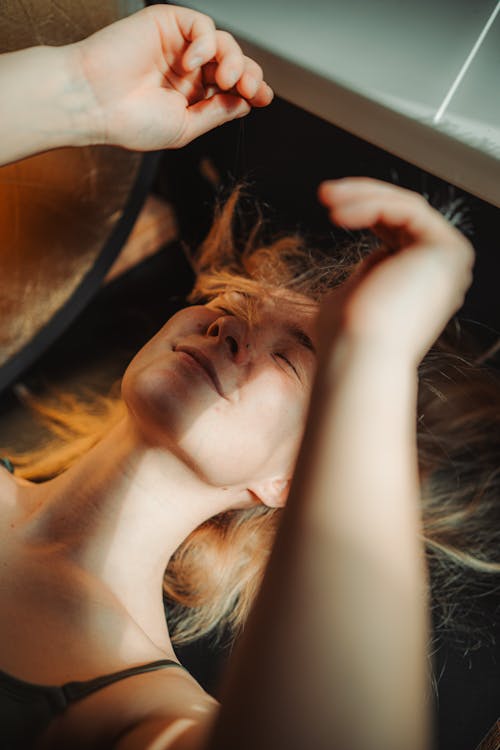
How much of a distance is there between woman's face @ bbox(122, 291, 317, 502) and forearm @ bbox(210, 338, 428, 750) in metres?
0.32

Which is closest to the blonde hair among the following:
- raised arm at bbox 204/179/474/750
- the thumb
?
the thumb

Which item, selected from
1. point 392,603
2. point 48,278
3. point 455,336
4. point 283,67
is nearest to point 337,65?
point 283,67

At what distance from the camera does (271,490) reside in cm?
80

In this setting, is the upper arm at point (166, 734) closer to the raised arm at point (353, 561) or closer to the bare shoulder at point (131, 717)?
the bare shoulder at point (131, 717)

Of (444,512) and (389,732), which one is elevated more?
(389,732)

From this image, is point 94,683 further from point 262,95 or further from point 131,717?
point 262,95

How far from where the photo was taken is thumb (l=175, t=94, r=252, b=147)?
0.71 m

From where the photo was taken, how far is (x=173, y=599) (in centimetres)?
102

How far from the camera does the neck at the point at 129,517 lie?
785 millimetres

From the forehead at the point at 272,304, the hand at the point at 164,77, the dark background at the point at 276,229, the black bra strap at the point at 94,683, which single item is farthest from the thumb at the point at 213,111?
the black bra strap at the point at 94,683

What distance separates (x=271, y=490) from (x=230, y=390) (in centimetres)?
18

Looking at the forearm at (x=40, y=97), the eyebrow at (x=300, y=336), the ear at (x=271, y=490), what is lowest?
the ear at (x=271, y=490)

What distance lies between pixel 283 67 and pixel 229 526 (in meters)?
0.74

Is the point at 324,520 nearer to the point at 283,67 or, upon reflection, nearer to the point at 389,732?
the point at 389,732
